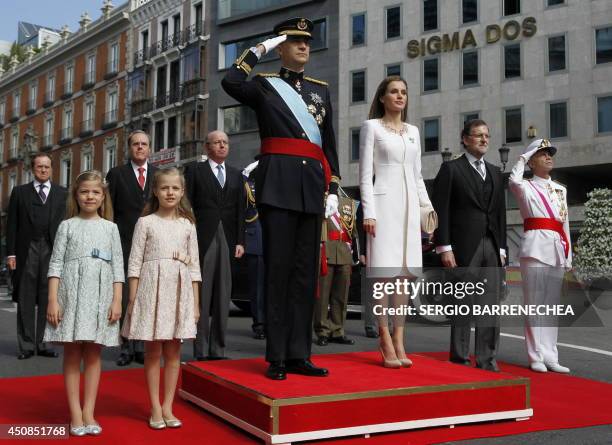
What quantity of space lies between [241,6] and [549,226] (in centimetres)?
3544

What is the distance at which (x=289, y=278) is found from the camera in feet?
16.1

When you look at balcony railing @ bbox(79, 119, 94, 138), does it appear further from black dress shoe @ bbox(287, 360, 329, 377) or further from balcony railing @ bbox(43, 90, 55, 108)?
black dress shoe @ bbox(287, 360, 329, 377)

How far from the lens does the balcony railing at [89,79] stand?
5016cm

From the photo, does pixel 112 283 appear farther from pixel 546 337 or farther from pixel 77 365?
pixel 546 337

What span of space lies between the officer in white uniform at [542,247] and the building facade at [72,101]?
40535mm

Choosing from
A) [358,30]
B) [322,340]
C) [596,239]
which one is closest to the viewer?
[322,340]

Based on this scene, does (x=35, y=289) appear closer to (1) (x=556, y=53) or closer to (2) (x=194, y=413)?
(2) (x=194, y=413)

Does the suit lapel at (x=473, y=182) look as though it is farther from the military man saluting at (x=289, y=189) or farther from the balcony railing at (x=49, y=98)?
the balcony railing at (x=49, y=98)

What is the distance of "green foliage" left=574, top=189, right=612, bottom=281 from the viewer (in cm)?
2067

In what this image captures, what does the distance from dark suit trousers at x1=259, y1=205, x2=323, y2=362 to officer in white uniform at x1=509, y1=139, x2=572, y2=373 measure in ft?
9.93

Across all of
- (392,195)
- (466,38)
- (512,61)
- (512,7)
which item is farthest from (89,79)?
(392,195)

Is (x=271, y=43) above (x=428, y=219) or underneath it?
above

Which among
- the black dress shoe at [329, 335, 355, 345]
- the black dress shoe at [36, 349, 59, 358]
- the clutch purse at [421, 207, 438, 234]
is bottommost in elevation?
the black dress shoe at [36, 349, 59, 358]

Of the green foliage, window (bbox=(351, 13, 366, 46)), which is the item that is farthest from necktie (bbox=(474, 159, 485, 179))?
window (bbox=(351, 13, 366, 46))
